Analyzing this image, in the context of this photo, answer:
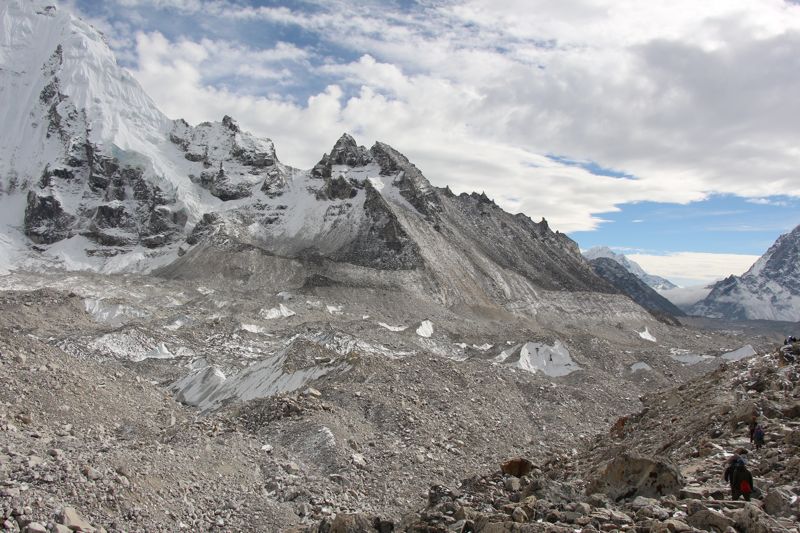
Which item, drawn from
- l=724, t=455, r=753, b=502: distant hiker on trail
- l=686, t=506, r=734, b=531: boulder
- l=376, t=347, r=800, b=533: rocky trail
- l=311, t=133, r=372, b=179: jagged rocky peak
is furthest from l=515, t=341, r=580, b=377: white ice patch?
l=311, t=133, r=372, b=179: jagged rocky peak

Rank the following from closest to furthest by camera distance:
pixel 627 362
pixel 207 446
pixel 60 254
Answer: pixel 207 446 < pixel 627 362 < pixel 60 254

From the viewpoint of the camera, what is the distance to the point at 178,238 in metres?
132

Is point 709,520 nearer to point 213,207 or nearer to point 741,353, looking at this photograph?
point 741,353

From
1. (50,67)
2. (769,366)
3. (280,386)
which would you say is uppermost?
(50,67)

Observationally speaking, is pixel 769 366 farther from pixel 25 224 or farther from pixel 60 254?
pixel 25 224

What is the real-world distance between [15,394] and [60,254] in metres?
122

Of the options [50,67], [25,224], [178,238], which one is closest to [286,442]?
[178,238]

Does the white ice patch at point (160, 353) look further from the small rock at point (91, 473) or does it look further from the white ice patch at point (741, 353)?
the white ice patch at point (741, 353)

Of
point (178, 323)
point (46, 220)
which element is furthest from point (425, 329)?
point (46, 220)

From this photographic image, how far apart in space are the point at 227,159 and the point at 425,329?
10663 centimetres

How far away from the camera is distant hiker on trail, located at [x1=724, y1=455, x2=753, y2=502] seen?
9.51 metres

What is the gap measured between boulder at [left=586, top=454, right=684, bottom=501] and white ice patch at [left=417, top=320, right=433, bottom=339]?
2091 inches

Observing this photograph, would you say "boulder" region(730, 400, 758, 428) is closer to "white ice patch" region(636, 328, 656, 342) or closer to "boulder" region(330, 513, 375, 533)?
"boulder" region(330, 513, 375, 533)

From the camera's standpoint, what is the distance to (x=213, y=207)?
141125 mm
